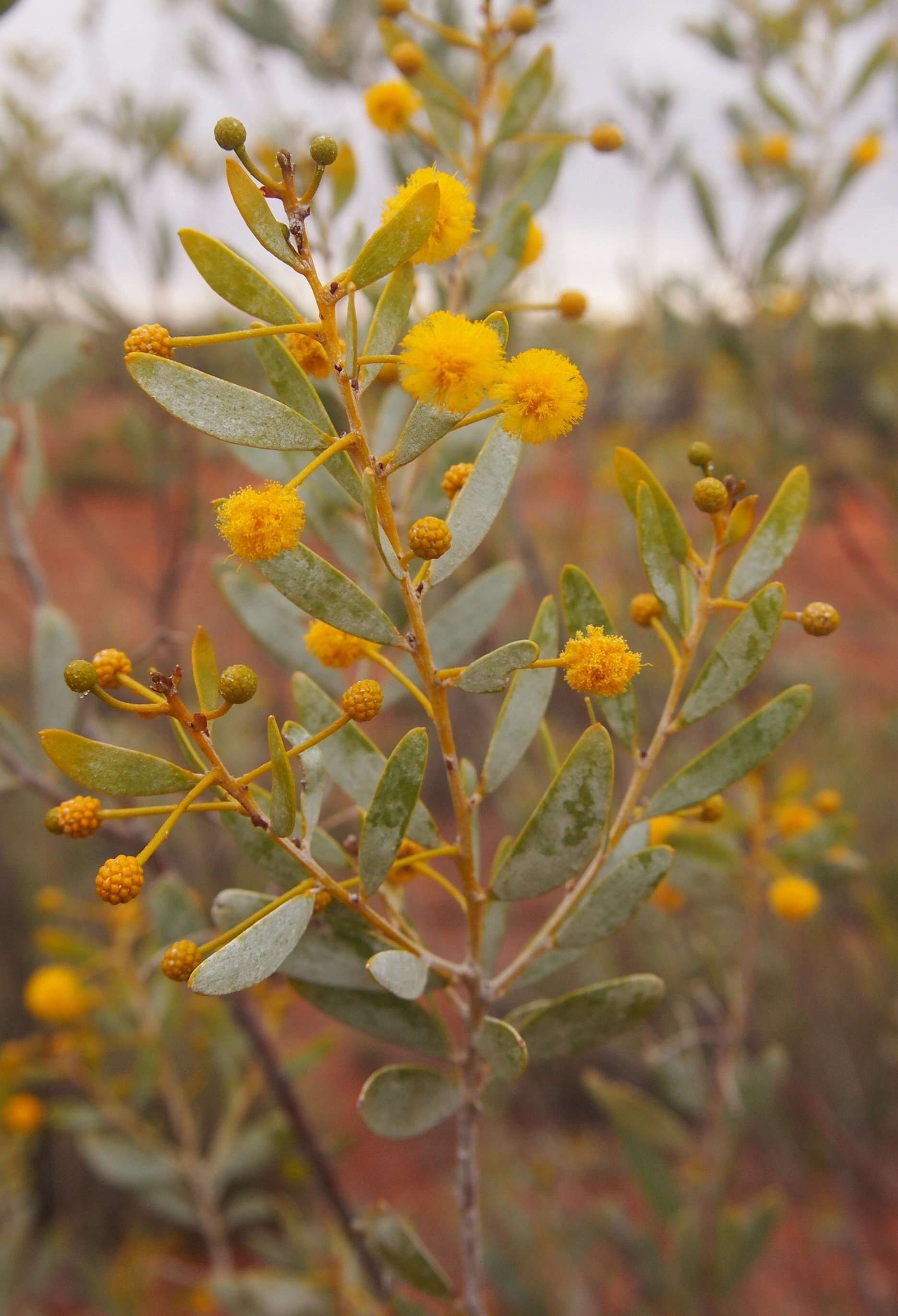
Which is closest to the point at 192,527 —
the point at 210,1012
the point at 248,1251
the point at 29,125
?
the point at 29,125

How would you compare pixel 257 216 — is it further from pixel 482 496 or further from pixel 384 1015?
pixel 384 1015

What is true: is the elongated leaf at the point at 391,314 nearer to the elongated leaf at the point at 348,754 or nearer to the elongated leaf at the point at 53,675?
the elongated leaf at the point at 348,754

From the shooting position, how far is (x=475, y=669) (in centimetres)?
63

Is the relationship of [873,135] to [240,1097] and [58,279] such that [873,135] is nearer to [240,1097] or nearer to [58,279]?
[58,279]

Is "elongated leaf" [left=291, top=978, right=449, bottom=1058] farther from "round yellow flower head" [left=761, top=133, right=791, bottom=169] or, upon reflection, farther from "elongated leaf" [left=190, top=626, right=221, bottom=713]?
"round yellow flower head" [left=761, top=133, right=791, bottom=169]

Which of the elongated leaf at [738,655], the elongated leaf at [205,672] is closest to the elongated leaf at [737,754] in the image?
the elongated leaf at [738,655]

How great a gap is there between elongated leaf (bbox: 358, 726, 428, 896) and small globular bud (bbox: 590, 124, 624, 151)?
796mm

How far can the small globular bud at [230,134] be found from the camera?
23.0 inches

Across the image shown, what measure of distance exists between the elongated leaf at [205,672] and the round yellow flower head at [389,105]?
2.12 feet

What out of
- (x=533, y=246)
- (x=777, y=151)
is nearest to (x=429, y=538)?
(x=533, y=246)

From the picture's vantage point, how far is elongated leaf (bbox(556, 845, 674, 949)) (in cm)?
70

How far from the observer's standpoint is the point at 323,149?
1.91ft

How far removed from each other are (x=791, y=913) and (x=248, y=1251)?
11.3 ft

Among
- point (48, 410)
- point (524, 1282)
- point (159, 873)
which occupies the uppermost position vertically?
point (48, 410)
